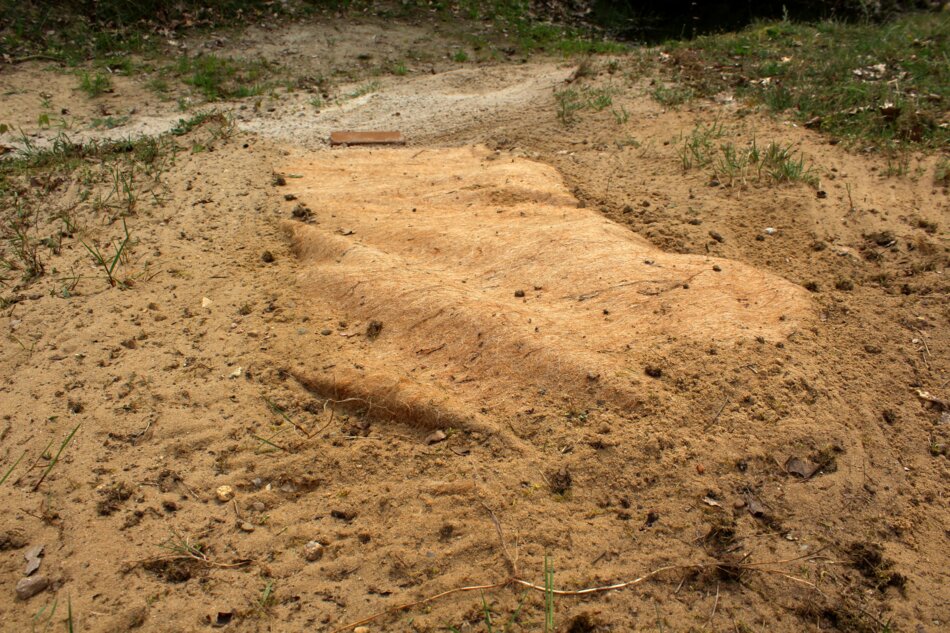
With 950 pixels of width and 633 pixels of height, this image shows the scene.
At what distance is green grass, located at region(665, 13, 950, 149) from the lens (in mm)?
4883

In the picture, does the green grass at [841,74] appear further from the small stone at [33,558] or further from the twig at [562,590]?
the small stone at [33,558]

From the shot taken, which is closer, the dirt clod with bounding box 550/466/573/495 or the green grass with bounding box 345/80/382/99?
the dirt clod with bounding box 550/466/573/495

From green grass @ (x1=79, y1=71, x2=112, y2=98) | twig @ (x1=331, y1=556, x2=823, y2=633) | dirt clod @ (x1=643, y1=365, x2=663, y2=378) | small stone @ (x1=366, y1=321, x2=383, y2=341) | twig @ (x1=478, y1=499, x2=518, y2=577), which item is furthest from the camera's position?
green grass @ (x1=79, y1=71, x2=112, y2=98)

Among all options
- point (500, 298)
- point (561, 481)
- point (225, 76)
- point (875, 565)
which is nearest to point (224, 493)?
point (561, 481)

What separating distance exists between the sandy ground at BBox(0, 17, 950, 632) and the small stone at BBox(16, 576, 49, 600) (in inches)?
1.2

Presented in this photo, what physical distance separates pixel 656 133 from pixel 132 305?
12.1 ft

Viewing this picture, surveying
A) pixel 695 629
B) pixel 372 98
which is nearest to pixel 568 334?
pixel 695 629

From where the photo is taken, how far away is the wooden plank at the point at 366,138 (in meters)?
5.42

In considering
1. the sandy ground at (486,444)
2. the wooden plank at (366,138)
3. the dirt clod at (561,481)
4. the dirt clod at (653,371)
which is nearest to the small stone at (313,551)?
the sandy ground at (486,444)

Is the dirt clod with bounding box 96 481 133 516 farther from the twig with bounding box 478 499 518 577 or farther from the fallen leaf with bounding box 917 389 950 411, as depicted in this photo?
the fallen leaf with bounding box 917 389 950 411

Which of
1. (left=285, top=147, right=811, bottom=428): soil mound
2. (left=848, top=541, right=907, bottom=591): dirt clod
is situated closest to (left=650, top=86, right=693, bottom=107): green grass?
(left=285, top=147, right=811, bottom=428): soil mound

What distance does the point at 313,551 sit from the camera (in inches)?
92.2

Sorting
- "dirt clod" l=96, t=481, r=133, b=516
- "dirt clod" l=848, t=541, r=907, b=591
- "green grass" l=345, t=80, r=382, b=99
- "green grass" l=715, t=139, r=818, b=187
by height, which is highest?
"green grass" l=345, t=80, r=382, b=99

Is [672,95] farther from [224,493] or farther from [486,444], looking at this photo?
[224,493]
